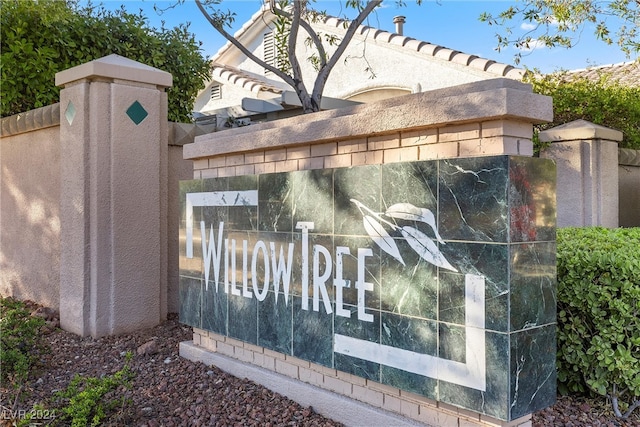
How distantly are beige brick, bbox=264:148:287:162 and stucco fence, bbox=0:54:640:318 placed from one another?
85.2 inches

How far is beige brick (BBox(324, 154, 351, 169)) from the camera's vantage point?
357cm

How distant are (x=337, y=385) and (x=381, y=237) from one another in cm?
107

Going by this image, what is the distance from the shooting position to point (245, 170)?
4.42 metres

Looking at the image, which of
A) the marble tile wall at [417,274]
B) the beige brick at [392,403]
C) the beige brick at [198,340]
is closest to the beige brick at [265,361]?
the marble tile wall at [417,274]

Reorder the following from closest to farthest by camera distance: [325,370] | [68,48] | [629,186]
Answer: [325,370] → [68,48] → [629,186]

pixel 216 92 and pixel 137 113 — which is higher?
pixel 216 92

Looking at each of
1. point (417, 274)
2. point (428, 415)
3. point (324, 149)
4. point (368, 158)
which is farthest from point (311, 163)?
point (428, 415)

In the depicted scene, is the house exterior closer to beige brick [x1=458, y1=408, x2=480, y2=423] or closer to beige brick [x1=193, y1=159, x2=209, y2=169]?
beige brick [x1=193, y1=159, x2=209, y2=169]

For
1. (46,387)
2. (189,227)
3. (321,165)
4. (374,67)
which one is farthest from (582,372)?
(374,67)

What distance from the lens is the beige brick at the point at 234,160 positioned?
4457mm

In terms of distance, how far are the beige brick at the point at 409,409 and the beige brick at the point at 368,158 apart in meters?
1.38

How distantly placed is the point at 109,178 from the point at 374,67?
32.7 feet

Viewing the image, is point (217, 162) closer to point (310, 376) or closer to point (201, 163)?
point (201, 163)

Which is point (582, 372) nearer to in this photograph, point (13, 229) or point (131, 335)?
point (131, 335)
